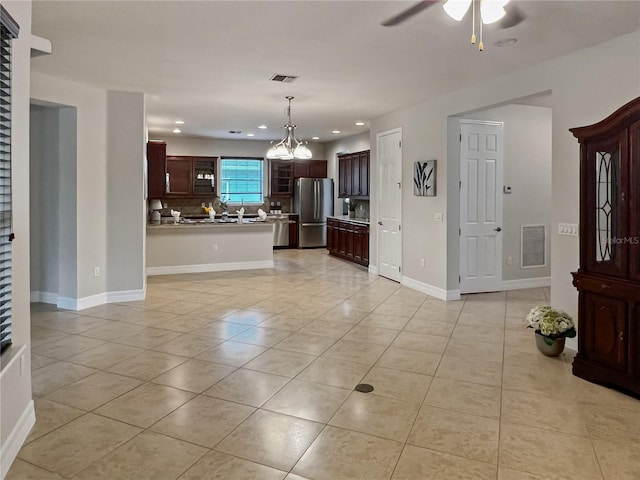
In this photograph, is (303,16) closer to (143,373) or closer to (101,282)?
(143,373)

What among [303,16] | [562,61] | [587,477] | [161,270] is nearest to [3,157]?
[303,16]

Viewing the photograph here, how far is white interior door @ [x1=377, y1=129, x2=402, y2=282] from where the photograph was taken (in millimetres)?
7203

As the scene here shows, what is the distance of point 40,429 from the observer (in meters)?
2.68

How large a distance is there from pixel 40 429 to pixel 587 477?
2921 millimetres

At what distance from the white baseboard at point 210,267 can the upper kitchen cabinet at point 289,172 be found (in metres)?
3.30

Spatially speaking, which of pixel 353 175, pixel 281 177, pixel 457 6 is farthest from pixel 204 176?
pixel 457 6

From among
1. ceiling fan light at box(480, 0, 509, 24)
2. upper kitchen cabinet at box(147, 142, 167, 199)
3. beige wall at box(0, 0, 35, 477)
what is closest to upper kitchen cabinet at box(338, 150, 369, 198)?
upper kitchen cabinet at box(147, 142, 167, 199)

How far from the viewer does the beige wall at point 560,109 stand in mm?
3756

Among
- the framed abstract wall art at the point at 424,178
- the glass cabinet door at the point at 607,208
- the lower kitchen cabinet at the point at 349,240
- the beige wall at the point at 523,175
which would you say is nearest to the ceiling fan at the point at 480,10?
the glass cabinet door at the point at 607,208

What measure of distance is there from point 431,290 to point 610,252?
315cm

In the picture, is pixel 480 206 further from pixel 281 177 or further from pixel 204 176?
pixel 204 176

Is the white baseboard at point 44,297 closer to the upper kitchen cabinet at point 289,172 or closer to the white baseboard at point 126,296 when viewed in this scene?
the white baseboard at point 126,296

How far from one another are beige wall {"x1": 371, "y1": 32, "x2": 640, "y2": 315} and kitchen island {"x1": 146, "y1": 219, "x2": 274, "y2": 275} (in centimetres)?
360

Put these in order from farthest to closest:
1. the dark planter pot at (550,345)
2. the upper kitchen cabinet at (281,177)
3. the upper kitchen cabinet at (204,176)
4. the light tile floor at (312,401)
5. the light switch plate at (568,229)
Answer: the upper kitchen cabinet at (281,177) → the upper kitchen cabinet at (204,176) → the light switch plate at (568,229) → the dark planter pot at (550,345) → the light tile floor at (312,401)
